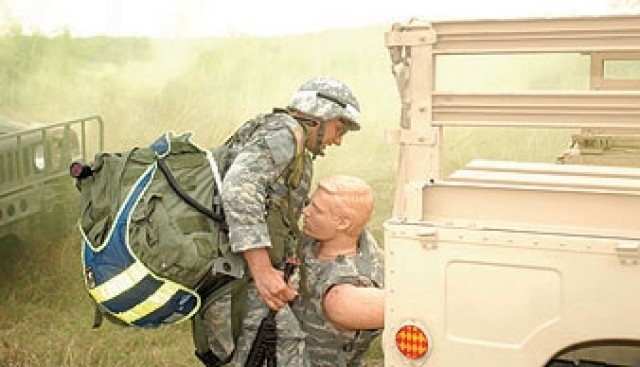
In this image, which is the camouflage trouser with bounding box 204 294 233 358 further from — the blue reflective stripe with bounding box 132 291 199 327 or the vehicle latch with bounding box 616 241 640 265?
the vehicle latch with bounding box 616 241 640 265

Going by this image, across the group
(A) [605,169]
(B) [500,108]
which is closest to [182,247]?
(B) [500,108]

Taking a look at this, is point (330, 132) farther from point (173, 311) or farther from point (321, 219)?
point (173, 311)

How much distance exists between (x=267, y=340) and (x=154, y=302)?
0.40 m

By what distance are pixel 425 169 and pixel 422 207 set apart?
14 cm

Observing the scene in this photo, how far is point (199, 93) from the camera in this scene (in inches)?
326

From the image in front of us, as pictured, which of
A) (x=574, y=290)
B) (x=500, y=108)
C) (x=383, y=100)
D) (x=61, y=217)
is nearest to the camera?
(x=574, y=290)

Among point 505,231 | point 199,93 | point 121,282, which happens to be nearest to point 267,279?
point 121,282

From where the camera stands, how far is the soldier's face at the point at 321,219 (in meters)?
3.22

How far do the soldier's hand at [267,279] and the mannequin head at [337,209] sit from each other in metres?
0.28

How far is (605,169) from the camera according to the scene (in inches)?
109

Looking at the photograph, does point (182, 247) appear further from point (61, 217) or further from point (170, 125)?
point (170, 125)

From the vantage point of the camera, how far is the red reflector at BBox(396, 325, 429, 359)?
2.38m

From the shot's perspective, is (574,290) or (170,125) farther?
(170,125)

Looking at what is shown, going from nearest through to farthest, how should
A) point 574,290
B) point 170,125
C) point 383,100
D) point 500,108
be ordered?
point 574,290 → point 500,108 → point 383,100 → point 170,125
